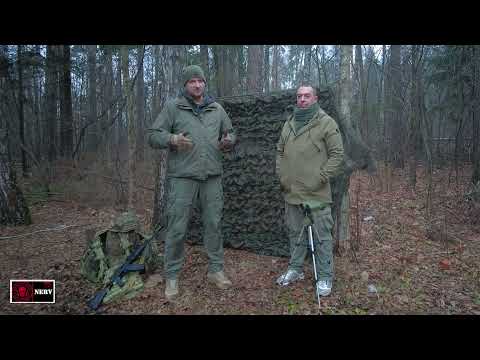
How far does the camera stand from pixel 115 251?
400cm

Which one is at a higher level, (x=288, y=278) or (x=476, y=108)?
(x=476, y=108)

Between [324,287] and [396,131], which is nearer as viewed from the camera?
[324,287]

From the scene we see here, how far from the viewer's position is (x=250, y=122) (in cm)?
486

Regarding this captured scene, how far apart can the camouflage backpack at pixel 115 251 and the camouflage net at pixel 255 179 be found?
4.37 feet

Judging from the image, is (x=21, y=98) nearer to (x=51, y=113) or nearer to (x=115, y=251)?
(x=51, y=113)

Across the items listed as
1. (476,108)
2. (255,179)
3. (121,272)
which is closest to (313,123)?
(255,179)

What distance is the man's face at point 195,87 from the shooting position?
11.7 ft

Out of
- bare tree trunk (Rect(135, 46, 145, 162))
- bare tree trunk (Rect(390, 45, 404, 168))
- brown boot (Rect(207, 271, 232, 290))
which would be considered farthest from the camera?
bare tree trunk (Rect(135, 46, 145, 162))

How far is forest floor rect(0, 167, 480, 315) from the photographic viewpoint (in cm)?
347

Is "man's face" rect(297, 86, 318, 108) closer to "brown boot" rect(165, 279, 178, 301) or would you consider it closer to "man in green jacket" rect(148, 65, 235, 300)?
"man in green jacket" rect(148, 65, 235, 300)

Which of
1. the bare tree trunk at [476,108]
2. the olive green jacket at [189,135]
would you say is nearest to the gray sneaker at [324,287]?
the olive green jacket at [189,135]

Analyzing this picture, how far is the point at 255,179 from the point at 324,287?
1825mm

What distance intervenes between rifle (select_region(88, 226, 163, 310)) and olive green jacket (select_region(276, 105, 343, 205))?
1.86 meters

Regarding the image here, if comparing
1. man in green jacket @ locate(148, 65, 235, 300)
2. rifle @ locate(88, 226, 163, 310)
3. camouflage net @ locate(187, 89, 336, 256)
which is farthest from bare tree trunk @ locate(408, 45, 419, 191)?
rifle @ locate(88, 226, 163, 310)
